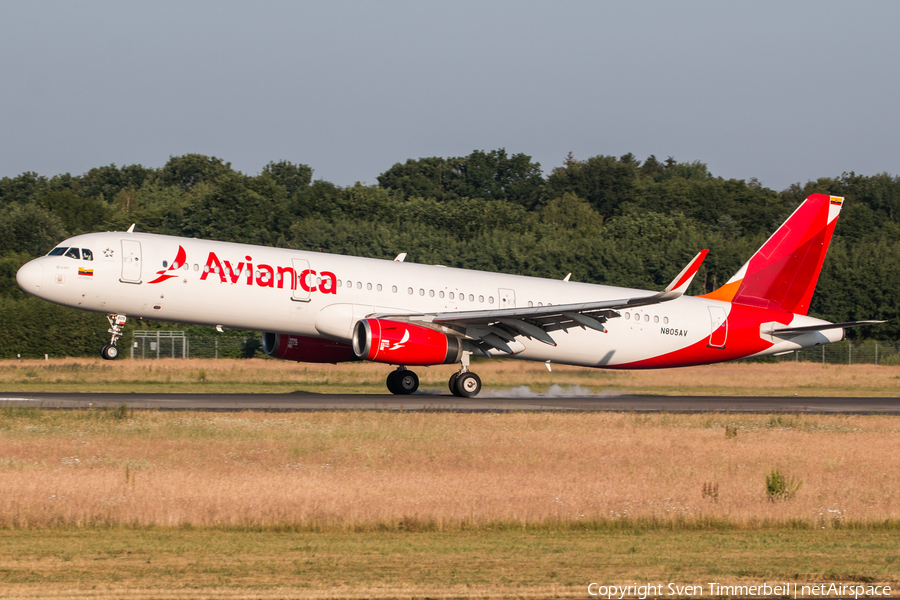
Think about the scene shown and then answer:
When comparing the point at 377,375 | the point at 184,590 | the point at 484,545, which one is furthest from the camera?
the point at 377,375

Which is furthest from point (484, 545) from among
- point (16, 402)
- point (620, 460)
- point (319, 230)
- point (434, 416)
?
point (319, 230)

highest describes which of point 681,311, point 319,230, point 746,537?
point 319,230

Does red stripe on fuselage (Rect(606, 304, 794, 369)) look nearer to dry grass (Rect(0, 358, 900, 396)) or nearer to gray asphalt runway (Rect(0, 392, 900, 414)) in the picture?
gray asphalt runway (Rect(0, 392, 900, 414))

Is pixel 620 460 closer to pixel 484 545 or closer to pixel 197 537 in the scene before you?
pixel 484 545

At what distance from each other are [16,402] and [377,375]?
19415 millimetres

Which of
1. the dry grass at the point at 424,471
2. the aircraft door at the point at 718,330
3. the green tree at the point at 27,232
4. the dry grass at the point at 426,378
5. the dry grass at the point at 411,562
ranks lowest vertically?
the dry grass at the point at 411,562

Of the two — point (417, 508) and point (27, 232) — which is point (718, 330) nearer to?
point (417, 508)

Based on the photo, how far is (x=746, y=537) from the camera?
13055mm

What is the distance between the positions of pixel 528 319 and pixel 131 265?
1209 centimetres

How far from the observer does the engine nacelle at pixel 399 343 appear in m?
28.9

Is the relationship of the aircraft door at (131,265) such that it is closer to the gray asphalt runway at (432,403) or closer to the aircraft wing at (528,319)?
the gray asphalt runway at (432,403)

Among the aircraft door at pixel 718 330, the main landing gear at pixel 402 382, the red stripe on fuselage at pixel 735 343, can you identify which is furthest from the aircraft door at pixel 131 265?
the aircraft door at pixel 718 330

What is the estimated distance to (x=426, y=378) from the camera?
132ft

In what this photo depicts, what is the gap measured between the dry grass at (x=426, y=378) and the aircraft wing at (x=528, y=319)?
2765 millimetres
